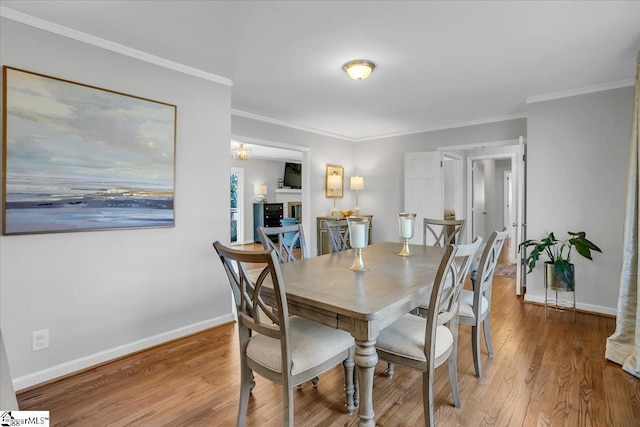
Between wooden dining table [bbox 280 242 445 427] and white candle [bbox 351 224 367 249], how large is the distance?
179mm

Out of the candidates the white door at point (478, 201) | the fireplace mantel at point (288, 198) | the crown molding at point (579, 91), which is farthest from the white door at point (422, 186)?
the fireplace mantel at point (288, 198)

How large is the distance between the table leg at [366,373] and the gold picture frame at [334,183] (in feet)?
13.9

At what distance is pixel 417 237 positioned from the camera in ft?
17.6

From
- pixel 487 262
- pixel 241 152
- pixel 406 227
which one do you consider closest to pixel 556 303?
pixel 487 262

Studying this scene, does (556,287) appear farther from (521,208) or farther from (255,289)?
(255,289)

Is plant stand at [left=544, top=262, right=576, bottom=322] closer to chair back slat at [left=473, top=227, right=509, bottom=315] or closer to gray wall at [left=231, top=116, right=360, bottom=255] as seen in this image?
chair back slat at [left=473, top=227, right=509, bottom=315]

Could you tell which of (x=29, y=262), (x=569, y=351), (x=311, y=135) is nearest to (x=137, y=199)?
(x=29, y=262)

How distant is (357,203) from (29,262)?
15.7 ft

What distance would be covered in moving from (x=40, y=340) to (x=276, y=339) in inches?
67.1

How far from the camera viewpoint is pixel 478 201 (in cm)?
710

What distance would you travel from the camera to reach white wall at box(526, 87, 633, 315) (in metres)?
3.32

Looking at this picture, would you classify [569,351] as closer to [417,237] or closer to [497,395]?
[497,395]

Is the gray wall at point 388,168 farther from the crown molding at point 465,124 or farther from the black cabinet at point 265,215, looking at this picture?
the black cabinet at point 265,215

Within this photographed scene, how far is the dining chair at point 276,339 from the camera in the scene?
142cm
